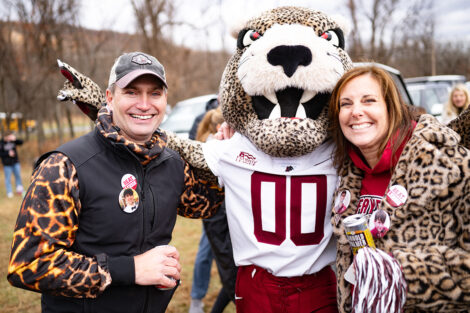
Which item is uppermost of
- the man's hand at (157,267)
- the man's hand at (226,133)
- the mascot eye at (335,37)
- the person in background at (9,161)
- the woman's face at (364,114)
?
the mascot eye at (335,37)

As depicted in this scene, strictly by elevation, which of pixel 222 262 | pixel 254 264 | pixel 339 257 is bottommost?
pixel 222 262

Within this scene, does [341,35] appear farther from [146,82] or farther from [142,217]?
[142,217]

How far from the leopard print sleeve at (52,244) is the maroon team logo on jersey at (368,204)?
125 cm

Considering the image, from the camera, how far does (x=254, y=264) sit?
2240 millimetres

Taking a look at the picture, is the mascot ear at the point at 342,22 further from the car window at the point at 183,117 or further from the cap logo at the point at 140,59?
the car window at the point at 183,117

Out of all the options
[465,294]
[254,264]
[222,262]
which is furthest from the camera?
[222,262]

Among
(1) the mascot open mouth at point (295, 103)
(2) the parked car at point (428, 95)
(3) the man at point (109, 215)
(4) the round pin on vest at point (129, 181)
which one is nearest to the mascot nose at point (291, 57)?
(1) the mascot open mouth at point (295, 103)

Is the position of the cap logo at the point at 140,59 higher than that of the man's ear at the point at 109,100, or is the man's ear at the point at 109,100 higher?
the cap logo at the point at 140,59

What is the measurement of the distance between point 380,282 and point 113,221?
1243mm

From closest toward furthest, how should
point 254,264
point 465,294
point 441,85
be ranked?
point 465,294 < point 254,264 < point 441,85

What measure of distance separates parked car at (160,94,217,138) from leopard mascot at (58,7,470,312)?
543 cm

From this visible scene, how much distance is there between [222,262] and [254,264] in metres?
0.92

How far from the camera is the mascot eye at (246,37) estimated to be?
2.19 metres

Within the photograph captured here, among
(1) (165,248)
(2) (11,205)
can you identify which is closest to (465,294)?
(1) (165,248)
